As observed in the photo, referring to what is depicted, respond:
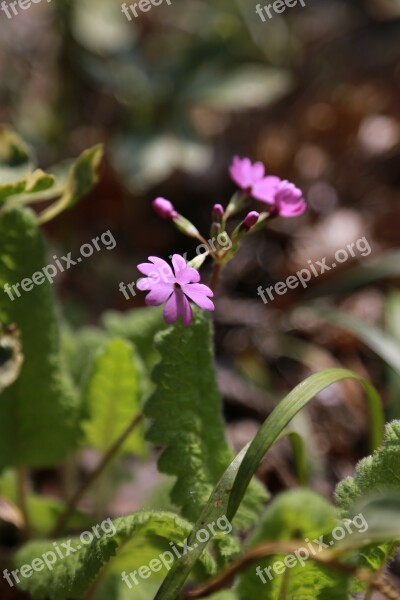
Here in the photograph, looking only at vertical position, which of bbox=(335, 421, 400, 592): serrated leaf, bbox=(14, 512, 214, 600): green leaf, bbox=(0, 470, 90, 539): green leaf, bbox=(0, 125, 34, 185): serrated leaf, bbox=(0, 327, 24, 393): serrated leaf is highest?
bbox=(0, 125, 34, 185): serrated leaf

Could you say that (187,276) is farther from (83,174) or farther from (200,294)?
(83,174)

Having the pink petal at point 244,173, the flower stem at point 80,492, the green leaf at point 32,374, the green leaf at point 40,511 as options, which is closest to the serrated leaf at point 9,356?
the green leaf at point 32,374

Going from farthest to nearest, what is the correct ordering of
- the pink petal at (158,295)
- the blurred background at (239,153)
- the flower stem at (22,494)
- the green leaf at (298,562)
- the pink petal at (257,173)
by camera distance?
the blurred background at (239,153) → the flower stem at (22,494) → the pink petal at (257,173) → the pink petal at (158,295) → the green leaf at (298,562)

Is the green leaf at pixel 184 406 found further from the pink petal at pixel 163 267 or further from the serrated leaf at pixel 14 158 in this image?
the serrated leaf at pixel 14 158

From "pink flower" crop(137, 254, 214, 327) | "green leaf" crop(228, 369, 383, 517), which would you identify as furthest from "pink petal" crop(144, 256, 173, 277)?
"green leaf" crop(228, 369, 383, 517)

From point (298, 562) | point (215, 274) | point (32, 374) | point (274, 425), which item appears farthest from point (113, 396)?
point (298, 562)

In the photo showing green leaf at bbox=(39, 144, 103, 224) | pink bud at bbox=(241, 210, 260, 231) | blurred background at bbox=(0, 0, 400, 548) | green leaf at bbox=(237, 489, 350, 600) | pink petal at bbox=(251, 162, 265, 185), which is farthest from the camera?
blurred background at bbox=(0, 0, 400, 548)

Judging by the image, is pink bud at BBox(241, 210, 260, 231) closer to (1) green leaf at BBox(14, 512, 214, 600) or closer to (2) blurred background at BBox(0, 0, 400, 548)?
(1) green leaf at BBox(14, 512, 214, 600)

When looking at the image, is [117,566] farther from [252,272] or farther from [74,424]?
[252,272]
